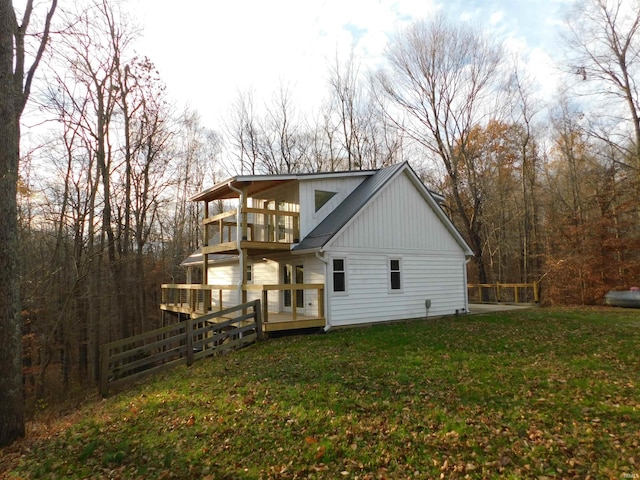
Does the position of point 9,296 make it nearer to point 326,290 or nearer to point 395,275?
point 326,290

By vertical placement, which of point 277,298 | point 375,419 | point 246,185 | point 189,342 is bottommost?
point 375,419

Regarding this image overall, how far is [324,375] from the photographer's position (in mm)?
7348

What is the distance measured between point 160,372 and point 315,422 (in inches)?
246

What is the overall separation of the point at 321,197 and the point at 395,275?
403 centimetres

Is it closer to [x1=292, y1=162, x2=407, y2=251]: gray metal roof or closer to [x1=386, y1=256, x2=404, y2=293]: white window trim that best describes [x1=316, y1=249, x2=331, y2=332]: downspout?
[x1=292, y1=162, x2=407, y2=251]: gray metal roof

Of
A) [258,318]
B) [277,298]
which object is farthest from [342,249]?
[277,298]

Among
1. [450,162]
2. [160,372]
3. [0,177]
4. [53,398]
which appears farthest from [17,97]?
[450,162]

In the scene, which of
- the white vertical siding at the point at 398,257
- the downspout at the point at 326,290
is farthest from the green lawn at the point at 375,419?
the white vertical siding at the point at 398,257

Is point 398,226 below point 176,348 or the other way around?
the other way around

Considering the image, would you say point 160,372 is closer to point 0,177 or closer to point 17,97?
point 0,177

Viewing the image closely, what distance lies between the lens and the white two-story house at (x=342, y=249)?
12562 millimetres

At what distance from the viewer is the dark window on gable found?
1441 cm

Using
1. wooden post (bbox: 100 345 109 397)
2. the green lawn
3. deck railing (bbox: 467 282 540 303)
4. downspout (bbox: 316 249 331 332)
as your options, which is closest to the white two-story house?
downspout (bbox: 316 249 331 332)

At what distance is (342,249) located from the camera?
12742 millimetres
